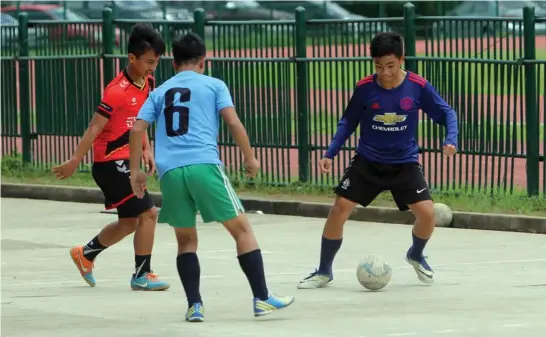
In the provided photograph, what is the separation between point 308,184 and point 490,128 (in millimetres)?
2318

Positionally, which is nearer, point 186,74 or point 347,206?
point 186,74

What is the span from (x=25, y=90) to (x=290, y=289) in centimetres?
927

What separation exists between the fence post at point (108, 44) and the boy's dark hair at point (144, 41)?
768cm

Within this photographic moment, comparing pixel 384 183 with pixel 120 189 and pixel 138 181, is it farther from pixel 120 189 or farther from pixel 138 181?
pixel 138 181

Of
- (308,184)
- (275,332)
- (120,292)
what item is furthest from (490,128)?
(275,332)

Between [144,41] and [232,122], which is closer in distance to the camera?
[232,122]

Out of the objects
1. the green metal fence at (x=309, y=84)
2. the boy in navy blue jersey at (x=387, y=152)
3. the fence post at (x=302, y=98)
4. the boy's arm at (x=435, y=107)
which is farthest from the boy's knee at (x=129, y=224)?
the fence post at (x=302, y=98)

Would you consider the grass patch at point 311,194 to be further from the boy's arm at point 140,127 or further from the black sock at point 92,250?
the boy's arm at point 140,127

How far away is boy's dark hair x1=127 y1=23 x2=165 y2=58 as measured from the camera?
421 inches

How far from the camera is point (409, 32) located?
52.3 ft

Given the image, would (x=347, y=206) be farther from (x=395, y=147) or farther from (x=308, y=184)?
(x=308, y=184)

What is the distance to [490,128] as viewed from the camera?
50.3 feet

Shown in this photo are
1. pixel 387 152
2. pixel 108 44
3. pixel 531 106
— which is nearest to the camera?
pixel 387 152

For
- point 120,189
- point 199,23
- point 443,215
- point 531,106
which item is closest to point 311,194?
point 443,215
